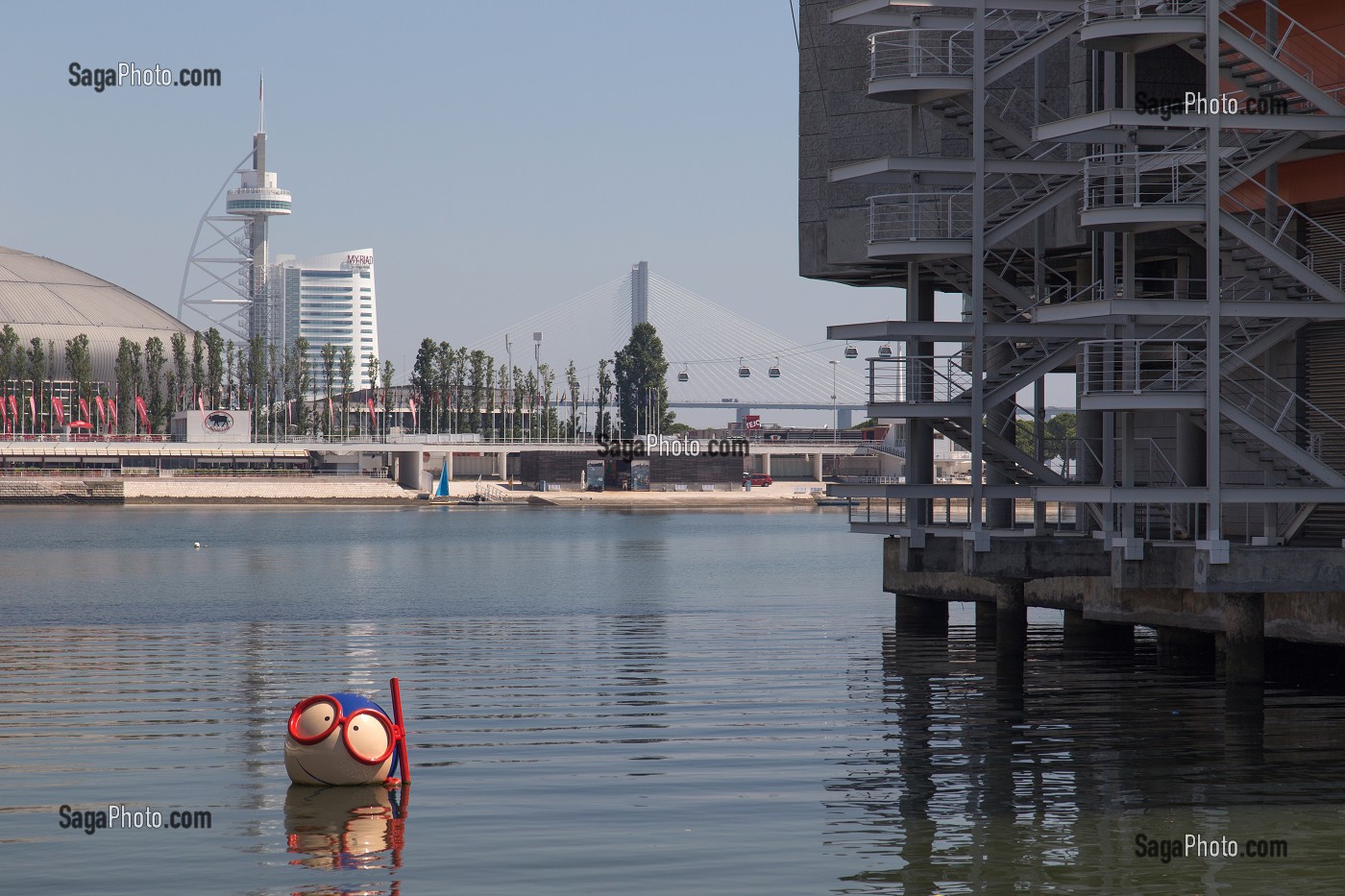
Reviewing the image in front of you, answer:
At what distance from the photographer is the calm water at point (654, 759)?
62.5 ft

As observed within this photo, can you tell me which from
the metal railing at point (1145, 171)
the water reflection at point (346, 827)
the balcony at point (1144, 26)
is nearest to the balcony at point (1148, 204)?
the metal railing at point (1145, 171)

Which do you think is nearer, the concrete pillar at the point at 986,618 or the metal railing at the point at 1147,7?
the metal railing at the point at 1147,7

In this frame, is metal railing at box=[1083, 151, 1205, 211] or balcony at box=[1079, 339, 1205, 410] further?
metal railing at box=[1083, 151, 1205, 211]

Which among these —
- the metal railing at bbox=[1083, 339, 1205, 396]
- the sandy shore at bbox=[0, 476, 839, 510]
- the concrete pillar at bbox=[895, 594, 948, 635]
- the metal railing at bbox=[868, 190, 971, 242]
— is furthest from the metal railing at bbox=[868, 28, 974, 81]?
the sandy shore at bbox=[0, 476, 839, 510]

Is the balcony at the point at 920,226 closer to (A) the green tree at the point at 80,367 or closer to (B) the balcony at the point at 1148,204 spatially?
(B) the balcony at the point at 1148,204

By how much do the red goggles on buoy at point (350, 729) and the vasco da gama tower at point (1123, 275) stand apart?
51.4ft

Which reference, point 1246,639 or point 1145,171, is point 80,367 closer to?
point 1145,171

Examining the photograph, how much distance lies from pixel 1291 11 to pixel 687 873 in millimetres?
26848

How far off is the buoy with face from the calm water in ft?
0.94

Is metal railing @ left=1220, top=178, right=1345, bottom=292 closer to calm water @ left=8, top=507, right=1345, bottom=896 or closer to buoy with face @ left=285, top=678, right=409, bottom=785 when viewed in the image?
calm water @ left=8, top=507, right=1345, bottom=896

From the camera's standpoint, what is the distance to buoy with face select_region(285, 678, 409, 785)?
2320 cm

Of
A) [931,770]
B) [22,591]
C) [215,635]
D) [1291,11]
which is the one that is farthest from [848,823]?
[22,591]

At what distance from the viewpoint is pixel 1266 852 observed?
19.9 m

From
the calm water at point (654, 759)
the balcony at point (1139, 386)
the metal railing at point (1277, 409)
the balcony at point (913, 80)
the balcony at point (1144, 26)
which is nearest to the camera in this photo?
the calm water at point (654, 759)
